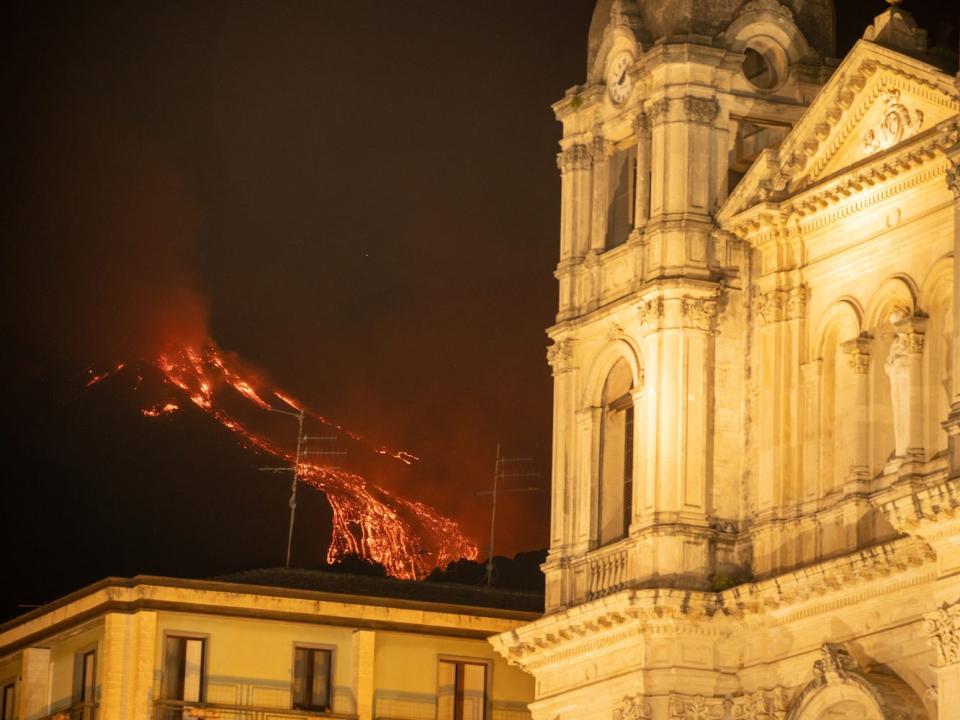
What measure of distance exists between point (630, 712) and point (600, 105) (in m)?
10.9

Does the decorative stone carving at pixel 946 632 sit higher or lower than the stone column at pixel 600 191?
lower

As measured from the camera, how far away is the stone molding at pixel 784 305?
4647cm

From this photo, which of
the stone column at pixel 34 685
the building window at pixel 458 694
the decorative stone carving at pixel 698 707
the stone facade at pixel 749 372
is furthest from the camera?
the stone column at pixel 34 685

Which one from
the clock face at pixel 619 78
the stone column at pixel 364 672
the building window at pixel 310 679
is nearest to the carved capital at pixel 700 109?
the clock face at pixel 619 78

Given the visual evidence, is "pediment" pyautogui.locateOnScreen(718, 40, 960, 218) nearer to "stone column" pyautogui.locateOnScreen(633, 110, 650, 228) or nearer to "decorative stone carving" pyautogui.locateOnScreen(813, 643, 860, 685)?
"stone column" pyautogui.locateOnScreen(633, 110, 650, 228)

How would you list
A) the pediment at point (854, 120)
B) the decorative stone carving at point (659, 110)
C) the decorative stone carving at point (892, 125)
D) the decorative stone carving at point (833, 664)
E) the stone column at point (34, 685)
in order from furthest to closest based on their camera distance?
the stone column at point (34, 685) < the decorative stone carving at point (659, 110) < the decorative stone carving at point (892, 125) < the pediment at point (854, 120) < the decorative stone carving at point (833, 664)

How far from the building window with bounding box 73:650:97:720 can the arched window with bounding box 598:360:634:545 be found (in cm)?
1148

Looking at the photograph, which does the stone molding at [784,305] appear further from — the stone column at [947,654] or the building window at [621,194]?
the stone column at [947,654]

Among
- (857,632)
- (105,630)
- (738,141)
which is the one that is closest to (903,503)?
(857,632)

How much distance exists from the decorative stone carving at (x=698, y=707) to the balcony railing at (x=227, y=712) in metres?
11.3

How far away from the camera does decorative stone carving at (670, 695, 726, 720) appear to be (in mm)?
45531

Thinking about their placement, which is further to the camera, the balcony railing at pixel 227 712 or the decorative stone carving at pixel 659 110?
the balcony railing at pixel 227 712

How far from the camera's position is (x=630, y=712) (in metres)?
45.9

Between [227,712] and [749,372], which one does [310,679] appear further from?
[749,372]
